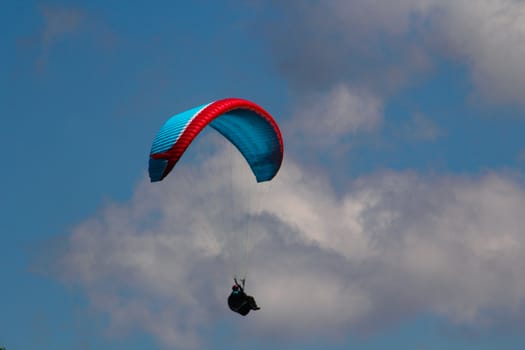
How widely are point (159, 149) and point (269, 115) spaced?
716 centimetres

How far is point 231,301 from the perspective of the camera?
86.0 meters

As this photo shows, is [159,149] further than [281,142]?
No

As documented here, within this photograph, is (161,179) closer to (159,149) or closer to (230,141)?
(159,149)

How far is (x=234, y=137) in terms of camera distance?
89000 millimetres

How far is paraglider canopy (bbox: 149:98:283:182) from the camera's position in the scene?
81.9 m

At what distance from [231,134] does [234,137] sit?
0.24 metres

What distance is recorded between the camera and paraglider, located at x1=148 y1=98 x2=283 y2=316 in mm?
81938

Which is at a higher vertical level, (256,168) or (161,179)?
(256,168)

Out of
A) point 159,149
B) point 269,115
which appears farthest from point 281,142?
point 159,149

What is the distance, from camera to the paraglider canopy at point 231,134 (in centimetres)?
8194

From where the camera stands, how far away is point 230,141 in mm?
89562

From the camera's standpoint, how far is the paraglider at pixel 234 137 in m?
81.9

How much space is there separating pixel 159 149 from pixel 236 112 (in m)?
5.68

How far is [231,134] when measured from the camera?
88875mm
